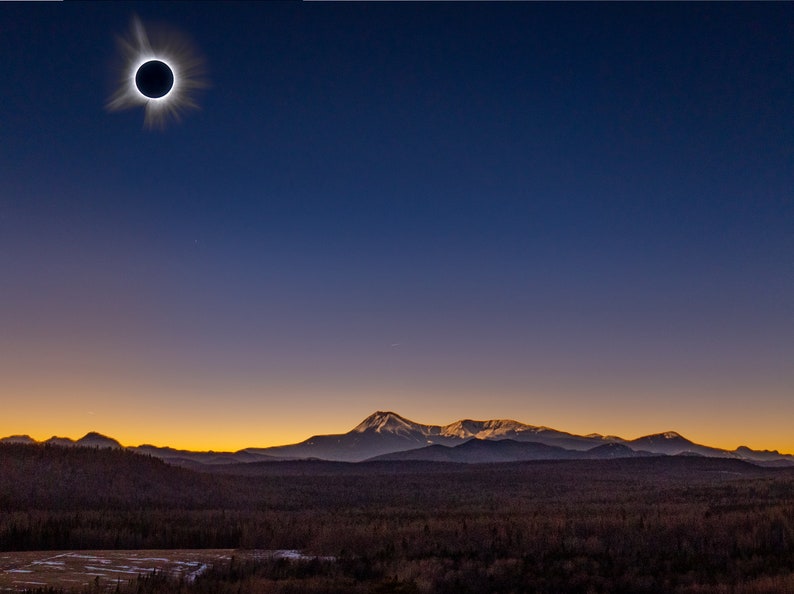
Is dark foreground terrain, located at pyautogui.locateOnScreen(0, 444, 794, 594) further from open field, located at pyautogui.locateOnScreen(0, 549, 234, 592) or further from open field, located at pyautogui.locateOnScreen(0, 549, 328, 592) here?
open field, located at pyautogui.locateOnScreen(0, 549, 234, 592)

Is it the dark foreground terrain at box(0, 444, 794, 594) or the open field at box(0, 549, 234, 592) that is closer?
the open field at box(0, 549, 234, 592)

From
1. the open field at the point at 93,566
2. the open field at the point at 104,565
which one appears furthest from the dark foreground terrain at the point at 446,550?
the open field at the point at 93,566

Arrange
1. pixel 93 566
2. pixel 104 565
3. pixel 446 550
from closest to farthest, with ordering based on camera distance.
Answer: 1. pixel 93 566
2. pixel 104 565
3. pixel 446 550

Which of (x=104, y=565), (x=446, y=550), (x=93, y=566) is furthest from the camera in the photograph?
(x=446, y=550)

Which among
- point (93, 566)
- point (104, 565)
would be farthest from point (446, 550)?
point (93, 566)

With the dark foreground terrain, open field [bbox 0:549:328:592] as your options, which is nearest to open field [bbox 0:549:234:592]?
open field [bbox 0:549:328:592]

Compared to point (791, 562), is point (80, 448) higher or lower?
higher

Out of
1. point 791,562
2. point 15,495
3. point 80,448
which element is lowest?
point 791,562

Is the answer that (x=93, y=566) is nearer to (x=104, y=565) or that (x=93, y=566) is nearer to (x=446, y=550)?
(x=104, y=565)

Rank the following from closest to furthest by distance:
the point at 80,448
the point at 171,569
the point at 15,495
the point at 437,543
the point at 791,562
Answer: the point at 171,569 < the point at 791,562 < the point at 437,543 < the point at 15,495 < the point at 80,448

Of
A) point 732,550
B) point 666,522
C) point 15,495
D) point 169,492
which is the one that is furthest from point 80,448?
point 732,550

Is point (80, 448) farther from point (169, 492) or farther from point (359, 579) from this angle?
point (359, 579)
